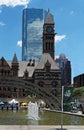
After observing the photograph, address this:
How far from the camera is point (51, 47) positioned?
16925 centimetres

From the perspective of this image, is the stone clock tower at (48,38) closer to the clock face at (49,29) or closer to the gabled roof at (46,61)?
the clock face at (49,29)

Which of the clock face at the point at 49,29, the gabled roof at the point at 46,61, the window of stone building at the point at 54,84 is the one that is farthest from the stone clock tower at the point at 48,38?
the window of stone building at the point at 54,84

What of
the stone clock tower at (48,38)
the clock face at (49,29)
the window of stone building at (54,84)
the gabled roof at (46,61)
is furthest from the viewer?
the clock face at (49,29)

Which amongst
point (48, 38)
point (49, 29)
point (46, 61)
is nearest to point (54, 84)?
point (46, 61)

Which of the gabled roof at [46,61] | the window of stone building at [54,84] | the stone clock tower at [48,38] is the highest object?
the stone clock tower at [48,38]

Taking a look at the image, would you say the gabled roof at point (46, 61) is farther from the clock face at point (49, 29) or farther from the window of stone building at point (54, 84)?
the clock face at point (49, 29)

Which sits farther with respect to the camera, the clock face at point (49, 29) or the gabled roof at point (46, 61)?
the clock face at point (49, 29)

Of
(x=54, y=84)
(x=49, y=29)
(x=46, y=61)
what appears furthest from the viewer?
(x=49, y=29)

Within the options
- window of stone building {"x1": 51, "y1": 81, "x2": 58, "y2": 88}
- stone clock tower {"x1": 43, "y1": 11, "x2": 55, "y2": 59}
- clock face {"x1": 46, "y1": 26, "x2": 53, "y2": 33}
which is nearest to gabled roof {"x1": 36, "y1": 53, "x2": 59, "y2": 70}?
window of stone building {"x1": 51, "y1": 81, "x2": 58, "y2": 88}

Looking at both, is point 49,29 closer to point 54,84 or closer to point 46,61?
point 46,61

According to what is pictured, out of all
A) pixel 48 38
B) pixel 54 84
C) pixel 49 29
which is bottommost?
pixel 54 84

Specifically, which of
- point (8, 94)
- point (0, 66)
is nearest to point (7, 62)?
point (0, 66)

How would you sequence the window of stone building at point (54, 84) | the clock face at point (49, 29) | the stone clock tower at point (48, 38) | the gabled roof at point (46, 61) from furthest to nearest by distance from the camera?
the clock face at point (49, 29)
the stone clock tower at point (48, 38)
the gabled roof at point (46, 61)
the window of stone building at point (54, 84)

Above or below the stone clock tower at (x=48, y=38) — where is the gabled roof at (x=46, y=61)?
below
